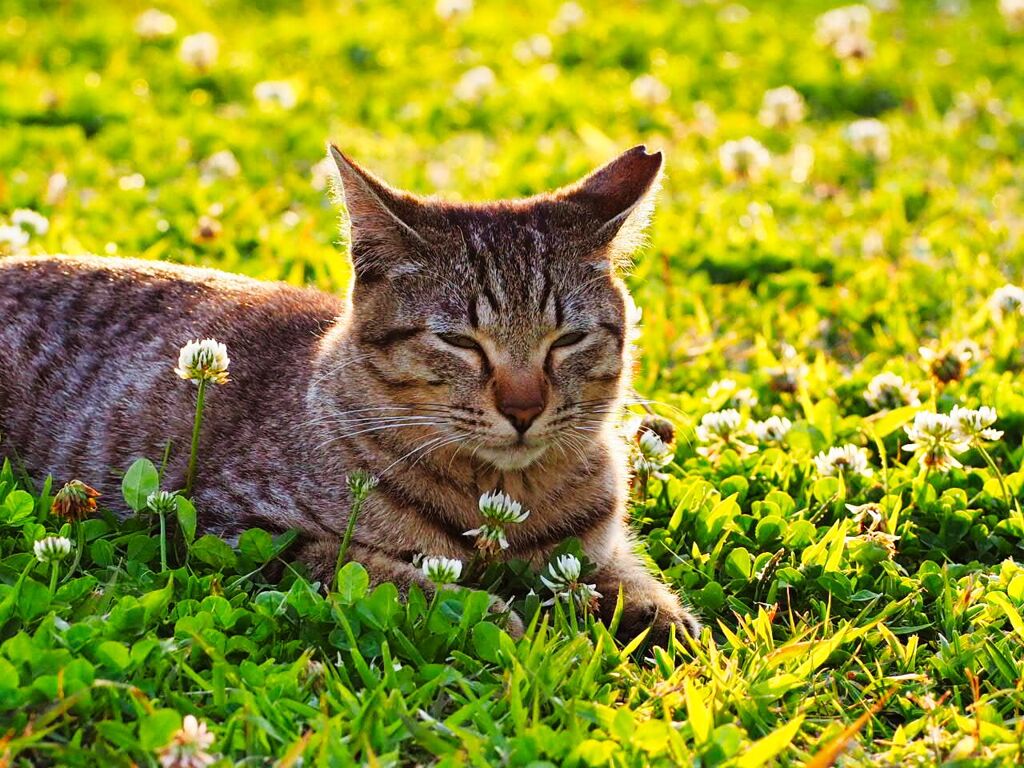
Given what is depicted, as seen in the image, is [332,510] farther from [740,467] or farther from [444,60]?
[444,60]

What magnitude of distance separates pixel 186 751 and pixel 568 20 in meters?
7.41

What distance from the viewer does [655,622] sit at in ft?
11.6

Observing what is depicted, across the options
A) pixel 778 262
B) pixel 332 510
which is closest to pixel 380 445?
pixel 332 510

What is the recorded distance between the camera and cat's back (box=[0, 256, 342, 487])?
414 centimetres

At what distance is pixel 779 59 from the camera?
8.84m

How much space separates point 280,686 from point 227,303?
1722mm

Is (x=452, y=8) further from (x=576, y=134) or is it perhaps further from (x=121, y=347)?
(x=121, y=347)

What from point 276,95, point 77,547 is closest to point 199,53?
point 276,95

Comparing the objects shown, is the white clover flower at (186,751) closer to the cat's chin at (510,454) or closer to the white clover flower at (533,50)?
the cat's chin at (510,454)

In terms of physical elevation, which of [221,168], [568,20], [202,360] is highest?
[568,20]

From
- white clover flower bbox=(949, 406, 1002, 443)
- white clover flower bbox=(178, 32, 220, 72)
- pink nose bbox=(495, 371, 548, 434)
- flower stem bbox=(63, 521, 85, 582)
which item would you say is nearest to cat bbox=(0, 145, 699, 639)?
pink nose bbox=(495, 371, 548, 434)

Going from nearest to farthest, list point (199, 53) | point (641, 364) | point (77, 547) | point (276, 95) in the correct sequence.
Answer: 1. point (77, 547)
2. point (641, 364)
3. point (276, 95)
4. point (199, 53)

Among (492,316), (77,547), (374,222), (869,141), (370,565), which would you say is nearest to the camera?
(77,547)

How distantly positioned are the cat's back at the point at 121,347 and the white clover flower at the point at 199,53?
3.67m
